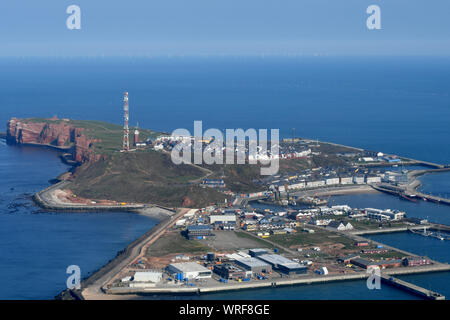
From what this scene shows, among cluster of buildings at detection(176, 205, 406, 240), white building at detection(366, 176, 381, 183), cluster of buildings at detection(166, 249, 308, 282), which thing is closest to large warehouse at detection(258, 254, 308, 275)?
cluster of buildings at detection(166, 249, 308, 282)

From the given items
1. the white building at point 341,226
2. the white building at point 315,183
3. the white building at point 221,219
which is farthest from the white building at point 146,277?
the white building at point 315,183

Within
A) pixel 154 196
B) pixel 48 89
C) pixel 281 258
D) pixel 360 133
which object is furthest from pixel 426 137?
pixel 48 89

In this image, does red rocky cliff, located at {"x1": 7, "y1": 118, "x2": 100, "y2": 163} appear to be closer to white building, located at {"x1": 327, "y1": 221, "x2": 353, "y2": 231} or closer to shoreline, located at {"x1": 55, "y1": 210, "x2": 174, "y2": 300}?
shoreline, located at {"x1": 55, "y1": 210, "x2": 174, "y2": 300}

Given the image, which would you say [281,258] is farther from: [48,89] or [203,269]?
[48,89]

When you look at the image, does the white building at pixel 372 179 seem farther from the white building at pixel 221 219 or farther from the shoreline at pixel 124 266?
the shoreline at pixel 124 266

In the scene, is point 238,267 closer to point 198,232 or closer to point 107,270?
point 107,270

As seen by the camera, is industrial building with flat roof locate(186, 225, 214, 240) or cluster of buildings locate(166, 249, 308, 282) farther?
industrial building with flat roof locate(186, 225, 214, 240)
